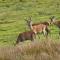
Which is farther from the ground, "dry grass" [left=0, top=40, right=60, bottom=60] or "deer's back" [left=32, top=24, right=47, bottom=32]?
"dry grass" [left=0, top=40, right=60, bottom=60]

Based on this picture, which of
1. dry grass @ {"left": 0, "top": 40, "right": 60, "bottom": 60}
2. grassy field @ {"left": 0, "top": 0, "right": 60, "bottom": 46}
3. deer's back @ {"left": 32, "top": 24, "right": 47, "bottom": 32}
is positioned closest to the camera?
dry grass @ {"left": 0, "top": 40, "right": 60, "bottom": 60}

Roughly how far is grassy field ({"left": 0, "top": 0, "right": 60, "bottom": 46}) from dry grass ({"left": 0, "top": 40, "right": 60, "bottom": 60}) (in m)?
7.95

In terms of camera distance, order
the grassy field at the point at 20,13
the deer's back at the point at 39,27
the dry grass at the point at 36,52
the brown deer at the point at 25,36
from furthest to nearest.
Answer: the grassy field at the point at 20,13, the deer's back at the point at 39,27, the brown deer at the point at 25,36, the dry grass at the point at 36,52

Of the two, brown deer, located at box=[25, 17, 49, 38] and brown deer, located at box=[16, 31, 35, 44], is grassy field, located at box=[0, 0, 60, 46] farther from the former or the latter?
brown deer, located at box=[16, 31, 35, 44]

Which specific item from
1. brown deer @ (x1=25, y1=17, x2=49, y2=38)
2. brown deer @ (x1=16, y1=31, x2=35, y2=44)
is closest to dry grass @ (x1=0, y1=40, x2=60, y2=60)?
brown deer @ (x1=16, y1=31, x2=35, y2=44)

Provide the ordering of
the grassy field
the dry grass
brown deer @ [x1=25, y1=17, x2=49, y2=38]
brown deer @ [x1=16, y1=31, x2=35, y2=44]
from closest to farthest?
the dry grass, brown deer @ [x1=16, y1=31, x2=35, y2=44], brown deer @ [x1=25, y1=17, x2=49, y2=38], the grassy field

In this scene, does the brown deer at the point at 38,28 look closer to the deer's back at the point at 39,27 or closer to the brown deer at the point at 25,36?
the deer's back at the point at 39,27

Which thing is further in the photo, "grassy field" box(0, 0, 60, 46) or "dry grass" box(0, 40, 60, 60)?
"grassy field" box(0, 0, 60, 46)

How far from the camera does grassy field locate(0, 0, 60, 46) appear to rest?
21.8m

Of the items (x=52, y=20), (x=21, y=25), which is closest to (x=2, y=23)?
(x=21, y=25)

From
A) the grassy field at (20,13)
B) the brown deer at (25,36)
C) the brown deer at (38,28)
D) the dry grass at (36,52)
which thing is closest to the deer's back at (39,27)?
the brown deer at (38,28)

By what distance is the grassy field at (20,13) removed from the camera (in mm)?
21781

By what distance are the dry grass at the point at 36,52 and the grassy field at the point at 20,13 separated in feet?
26.1

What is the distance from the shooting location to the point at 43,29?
1903 cm
